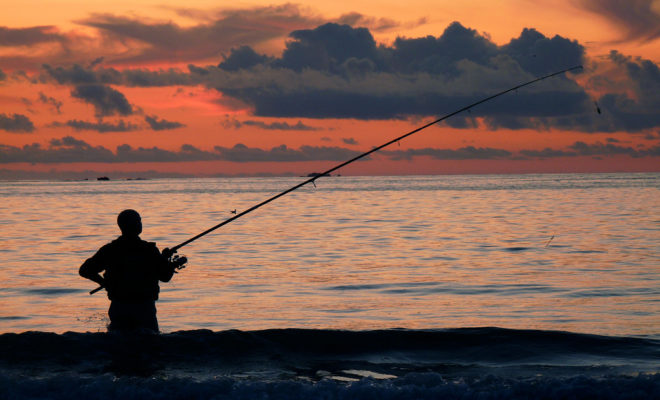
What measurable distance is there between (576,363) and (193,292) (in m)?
7.75

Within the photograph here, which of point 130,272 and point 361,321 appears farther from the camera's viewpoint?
point 361,321

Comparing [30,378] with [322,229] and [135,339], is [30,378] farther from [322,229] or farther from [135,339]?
[322,229]

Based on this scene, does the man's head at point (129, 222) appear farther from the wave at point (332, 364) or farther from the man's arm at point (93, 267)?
the wave at point (332, 364)

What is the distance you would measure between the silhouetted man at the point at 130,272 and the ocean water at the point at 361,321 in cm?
62

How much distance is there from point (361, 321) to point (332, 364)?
8.57ft

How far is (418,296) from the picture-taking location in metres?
13.0

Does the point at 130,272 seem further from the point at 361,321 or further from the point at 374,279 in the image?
the point at 374,279

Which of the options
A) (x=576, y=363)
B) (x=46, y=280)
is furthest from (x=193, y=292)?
(x=576, y=363)

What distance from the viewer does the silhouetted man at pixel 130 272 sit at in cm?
690

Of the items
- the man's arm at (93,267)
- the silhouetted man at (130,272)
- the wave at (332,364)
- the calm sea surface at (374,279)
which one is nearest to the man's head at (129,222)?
the silhouetted man at (130,272)

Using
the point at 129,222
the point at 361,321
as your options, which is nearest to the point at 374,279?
the point at 361,321

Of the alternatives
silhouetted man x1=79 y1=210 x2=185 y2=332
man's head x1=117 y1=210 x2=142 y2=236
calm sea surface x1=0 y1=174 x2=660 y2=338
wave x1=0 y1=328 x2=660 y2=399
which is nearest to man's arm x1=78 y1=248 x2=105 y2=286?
silhouetted man x1=79 y1=210 x2=185 y2=332

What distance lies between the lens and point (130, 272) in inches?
275

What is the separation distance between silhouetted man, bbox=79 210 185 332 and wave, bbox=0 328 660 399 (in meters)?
0.43
